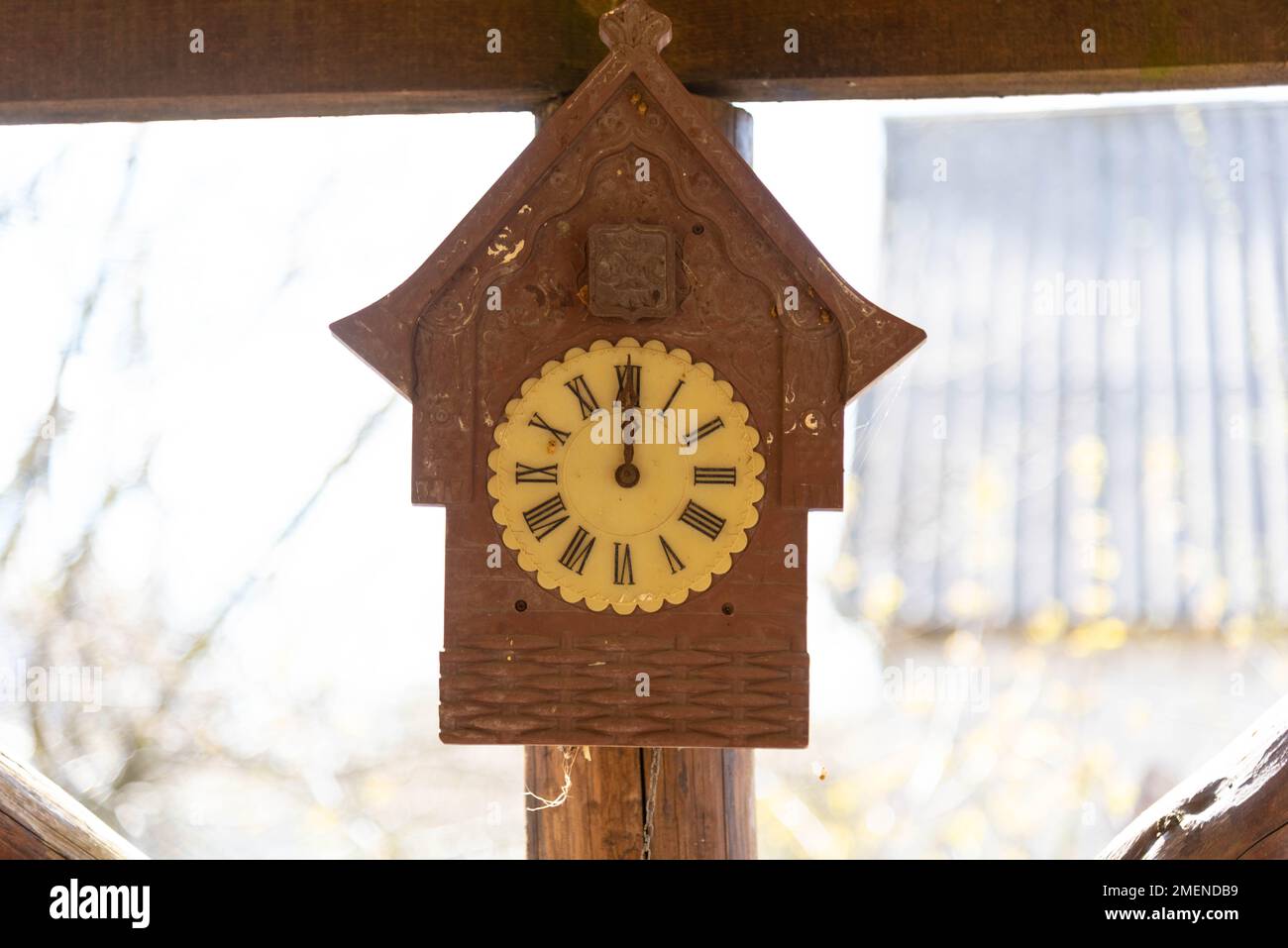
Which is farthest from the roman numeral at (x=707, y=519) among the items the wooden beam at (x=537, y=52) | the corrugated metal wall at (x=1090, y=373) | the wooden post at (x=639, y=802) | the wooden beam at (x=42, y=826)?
the corrugated metal wall at (x=1090, y=373)

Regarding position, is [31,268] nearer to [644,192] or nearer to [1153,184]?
[644,192]

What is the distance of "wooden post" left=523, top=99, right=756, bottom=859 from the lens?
2.33 metres

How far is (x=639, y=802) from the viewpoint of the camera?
91.7 inches

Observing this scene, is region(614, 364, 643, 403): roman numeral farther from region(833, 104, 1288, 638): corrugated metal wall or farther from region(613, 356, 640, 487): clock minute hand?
region(833, 104, 1288, 638): corrugated metal wall

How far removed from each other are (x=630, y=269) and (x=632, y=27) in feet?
1.20

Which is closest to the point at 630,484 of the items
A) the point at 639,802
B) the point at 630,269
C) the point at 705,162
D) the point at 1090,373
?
the point at 630,269

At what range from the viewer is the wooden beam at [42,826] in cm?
216

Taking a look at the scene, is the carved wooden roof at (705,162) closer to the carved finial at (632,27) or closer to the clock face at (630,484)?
the carved finial at (632,27)

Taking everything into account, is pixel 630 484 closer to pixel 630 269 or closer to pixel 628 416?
pixel 628 416

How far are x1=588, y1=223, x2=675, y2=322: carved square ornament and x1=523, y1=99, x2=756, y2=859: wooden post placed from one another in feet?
1.29

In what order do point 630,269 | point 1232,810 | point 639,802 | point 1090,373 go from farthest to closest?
point 1090,373 < point 639,802 < point 1232,810 < point 630,269

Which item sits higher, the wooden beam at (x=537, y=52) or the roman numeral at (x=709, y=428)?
the wooden beam at (x=537, y=52)

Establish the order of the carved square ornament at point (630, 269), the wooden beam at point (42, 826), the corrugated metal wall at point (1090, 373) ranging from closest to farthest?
1. the carved square ornament at point (630, 269)
2. the wooden beam at point (42, 826)
3. the corrugated metal wall at point (1090, 373)

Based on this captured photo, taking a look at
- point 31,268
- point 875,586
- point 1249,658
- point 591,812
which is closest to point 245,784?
point 31,268
